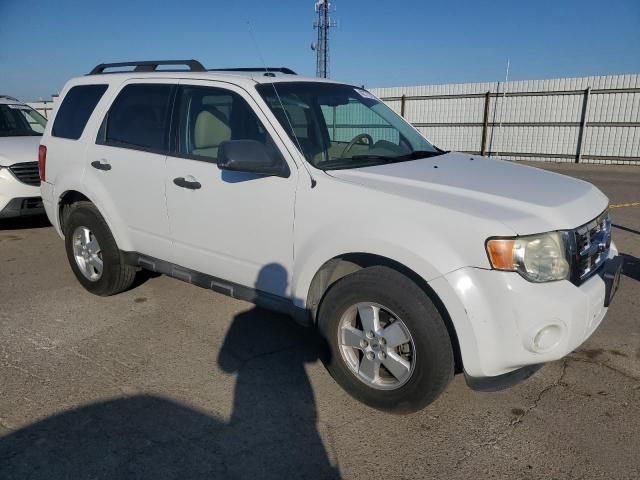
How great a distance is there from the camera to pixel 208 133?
3.65m

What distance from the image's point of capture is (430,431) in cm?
273

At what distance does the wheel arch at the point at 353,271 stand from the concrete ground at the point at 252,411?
0.45 meters

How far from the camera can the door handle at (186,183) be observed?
3.47m

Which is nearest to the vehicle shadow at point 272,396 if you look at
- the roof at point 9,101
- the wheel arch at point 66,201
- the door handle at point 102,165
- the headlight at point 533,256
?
the headlight at point 533,256

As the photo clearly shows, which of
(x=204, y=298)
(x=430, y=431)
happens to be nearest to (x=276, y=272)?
(x=430, y=431)

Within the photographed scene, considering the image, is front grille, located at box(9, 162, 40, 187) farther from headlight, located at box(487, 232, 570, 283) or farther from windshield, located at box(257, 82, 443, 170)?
headlight, located at box(487, 232, 570, 283)

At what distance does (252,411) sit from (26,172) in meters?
5.48

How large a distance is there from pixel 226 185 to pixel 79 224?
1.90 metres

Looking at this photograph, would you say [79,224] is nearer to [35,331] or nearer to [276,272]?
[35,331]

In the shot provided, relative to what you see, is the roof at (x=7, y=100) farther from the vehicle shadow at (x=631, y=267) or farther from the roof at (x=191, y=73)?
the vehicle shadow at (x=631, y=267)

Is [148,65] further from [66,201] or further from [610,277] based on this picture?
[610,277]

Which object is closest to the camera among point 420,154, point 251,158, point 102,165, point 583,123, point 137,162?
point 251,158

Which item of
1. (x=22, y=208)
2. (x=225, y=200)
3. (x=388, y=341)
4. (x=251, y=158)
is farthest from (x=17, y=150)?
(x=388, y=341)

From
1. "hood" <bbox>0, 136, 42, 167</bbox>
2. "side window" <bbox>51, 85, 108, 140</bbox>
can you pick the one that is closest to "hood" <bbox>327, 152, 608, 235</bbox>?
"side window" <bbox>51, 85, 108, 140</bbox>
